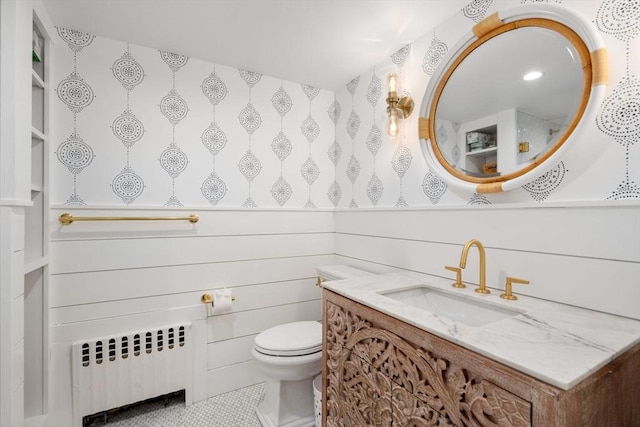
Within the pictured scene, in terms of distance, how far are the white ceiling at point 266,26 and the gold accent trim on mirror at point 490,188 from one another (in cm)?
88

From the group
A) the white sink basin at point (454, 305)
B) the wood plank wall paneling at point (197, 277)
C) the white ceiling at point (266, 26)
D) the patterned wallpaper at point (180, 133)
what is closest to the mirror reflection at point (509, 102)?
the white ceiling at point (266, 26)

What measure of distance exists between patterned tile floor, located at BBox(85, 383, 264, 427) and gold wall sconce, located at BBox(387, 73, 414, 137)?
1.88 m

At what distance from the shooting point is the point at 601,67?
97 cm

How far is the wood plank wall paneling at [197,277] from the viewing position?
5.16ft

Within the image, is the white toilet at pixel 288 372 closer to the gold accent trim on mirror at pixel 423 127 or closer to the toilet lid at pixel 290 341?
the toilet lid at pixel 290 341

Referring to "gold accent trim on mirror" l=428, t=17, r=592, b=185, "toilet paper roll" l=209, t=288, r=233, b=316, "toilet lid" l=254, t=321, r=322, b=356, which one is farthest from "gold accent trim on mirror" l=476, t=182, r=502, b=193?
"toilet paper roll" l=209, t=288, r=233, b=316

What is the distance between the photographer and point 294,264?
2.21 m

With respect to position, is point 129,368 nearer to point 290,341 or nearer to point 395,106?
point 290,341

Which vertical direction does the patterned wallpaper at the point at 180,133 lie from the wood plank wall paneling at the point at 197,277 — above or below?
above

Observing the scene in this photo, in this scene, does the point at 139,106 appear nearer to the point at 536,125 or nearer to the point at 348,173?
the point at 348,173

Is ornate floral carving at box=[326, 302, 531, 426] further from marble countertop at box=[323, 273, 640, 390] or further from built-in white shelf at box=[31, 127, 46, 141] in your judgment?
built-in white shelf at box=[31, 127, 46, 141]

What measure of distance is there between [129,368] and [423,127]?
2.11 meters

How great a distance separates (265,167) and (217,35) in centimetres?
84

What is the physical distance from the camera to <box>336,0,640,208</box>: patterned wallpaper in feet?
3.08
